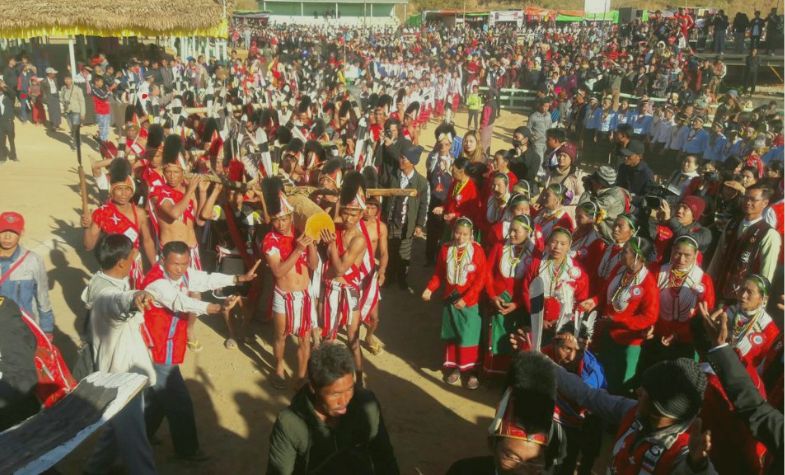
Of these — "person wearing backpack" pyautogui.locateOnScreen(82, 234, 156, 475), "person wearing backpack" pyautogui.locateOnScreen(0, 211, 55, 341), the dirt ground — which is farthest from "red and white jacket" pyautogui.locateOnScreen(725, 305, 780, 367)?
"person wearing backpack" pyautogui.locateOnScreen(0, 211, 55, 341)

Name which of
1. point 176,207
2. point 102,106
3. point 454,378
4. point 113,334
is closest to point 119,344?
point 113,334

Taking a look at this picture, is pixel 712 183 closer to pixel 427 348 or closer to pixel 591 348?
pixel 591 348

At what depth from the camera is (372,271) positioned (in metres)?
5.85

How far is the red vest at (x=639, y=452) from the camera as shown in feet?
8.96

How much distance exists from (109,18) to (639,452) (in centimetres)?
1924

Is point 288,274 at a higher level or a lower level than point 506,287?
higher

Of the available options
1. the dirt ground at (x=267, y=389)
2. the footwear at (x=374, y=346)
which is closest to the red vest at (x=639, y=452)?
the dirt ground at (x=267, y=389)

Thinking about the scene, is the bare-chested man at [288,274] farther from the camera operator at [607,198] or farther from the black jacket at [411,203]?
the camera operator at [607,198]

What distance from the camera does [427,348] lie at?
651 centimetres

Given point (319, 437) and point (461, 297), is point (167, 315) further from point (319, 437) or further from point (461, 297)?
point (461, 297)

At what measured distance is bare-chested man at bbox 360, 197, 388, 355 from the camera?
5.80 m

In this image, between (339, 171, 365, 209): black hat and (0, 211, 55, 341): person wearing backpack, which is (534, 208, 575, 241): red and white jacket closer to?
(339, 171, 365, 209): black hat

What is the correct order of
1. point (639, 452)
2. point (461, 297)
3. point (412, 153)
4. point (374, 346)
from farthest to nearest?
1. point (412, 153)
2. point (374, 346)
3. point (461, 297)
4. point (639, 452)

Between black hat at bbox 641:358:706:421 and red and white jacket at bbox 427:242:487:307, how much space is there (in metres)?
2.78
